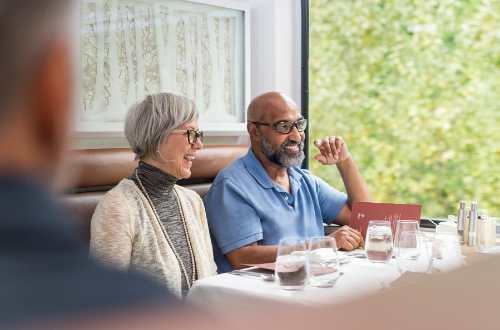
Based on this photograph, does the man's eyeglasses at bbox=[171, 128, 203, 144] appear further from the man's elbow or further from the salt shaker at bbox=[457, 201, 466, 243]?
the salt shaker at bbox=[457, 201, 466, 243]

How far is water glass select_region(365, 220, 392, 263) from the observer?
7.43 ft

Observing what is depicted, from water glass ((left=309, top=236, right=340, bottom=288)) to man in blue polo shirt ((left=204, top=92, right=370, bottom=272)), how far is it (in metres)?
0.70

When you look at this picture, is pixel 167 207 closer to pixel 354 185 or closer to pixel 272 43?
pixel 354 185

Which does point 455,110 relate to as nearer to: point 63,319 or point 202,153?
point 202,153

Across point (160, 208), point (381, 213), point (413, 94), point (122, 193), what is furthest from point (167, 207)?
point (413, 94)

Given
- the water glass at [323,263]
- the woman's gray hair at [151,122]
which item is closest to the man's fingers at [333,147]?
the woman's gray hair at [151,122]

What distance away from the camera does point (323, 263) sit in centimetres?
193

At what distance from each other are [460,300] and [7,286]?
0.33 ft

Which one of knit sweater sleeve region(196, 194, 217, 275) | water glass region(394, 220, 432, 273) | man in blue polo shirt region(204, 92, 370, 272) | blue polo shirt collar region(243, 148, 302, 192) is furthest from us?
blue polo shirt collar region(243, 148, 302, 192)

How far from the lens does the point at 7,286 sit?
143 mm

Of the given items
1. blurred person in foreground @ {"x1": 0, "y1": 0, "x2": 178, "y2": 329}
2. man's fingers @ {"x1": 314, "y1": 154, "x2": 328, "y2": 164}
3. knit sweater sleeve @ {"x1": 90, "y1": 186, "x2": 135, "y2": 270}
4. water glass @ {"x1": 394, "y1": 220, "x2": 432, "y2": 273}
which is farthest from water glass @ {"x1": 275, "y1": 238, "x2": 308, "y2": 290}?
blurred person in foreground @ {"x1": 0, "y1": 0, "x2": 178, "y2": 329}

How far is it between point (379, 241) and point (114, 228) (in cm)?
86

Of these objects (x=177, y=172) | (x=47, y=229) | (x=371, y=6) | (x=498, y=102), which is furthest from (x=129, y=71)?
(x=47, y=229)

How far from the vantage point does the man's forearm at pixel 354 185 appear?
3.24 meters
